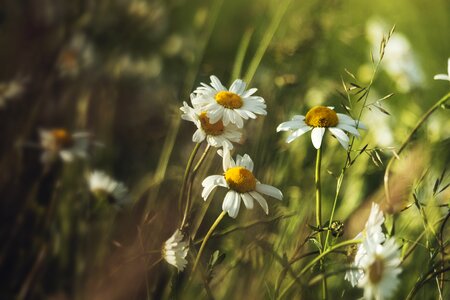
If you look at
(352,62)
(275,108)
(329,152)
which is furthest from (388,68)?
(275,108)

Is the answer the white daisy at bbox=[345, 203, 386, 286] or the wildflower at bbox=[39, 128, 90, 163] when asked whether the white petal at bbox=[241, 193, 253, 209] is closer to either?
the white daisy at bbox=[345, 203, 386, 286]

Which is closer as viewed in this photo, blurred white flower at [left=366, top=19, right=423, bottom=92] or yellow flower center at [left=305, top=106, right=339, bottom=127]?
yellow flower center at [left=305, top=106, right=339, bottom=127]

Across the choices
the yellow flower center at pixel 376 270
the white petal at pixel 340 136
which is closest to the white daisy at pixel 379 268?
the yellow flower center at pixel 376 270

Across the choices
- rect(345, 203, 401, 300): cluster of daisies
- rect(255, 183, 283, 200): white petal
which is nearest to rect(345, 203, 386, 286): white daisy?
rect(345, 203, 401, 300): cluster of daisies

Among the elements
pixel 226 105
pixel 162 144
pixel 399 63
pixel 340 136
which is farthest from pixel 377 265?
pixel 399 63

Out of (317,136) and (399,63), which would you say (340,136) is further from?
(399,63)

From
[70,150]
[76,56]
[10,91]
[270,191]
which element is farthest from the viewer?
[76,56]

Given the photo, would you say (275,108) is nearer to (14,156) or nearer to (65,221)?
(65,221)
